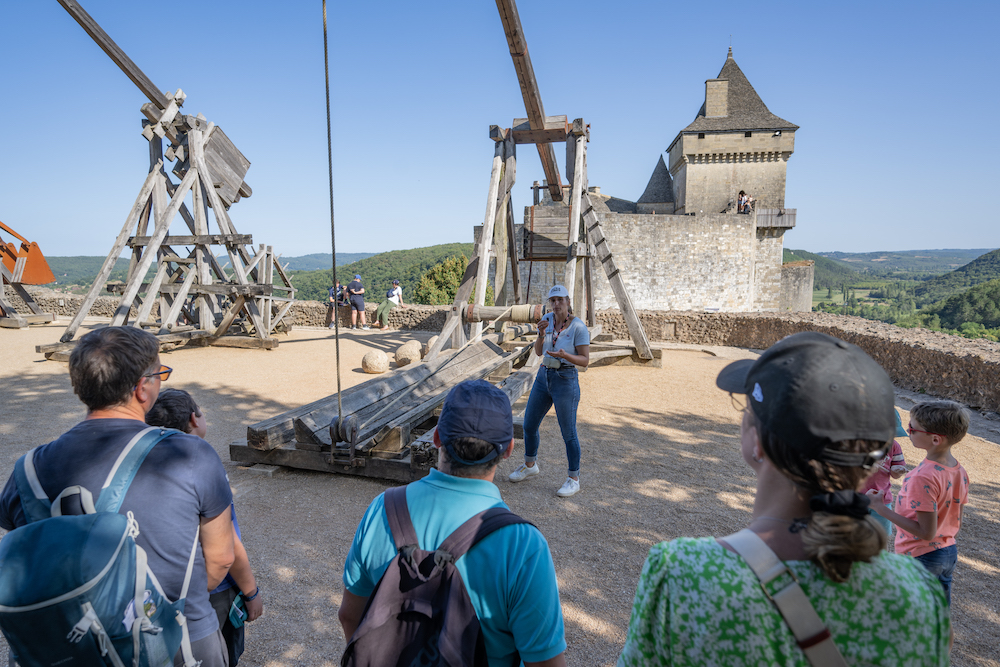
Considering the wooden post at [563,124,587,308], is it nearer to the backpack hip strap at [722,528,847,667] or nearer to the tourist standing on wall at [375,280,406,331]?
the tourist standing on wall at [375,280,406,331]

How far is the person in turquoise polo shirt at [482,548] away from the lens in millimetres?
1205

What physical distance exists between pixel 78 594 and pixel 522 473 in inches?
130

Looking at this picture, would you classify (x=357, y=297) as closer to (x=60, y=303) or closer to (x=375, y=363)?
(x=375, y=363)

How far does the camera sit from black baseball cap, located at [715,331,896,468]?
865 mm

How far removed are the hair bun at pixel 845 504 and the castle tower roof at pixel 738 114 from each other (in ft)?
117

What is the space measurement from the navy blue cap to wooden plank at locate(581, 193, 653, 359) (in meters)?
7.04

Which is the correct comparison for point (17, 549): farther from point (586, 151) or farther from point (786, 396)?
point (586, 151)

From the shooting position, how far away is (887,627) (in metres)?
0.87

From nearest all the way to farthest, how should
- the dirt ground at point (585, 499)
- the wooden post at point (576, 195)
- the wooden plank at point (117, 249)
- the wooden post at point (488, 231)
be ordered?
the dirt ground at point (585, 499)
the wooden post at point (488, 231)
the wooden post at point (576, 195)
the wooden plank at point (117, 249)

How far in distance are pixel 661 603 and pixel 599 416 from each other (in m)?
5.31

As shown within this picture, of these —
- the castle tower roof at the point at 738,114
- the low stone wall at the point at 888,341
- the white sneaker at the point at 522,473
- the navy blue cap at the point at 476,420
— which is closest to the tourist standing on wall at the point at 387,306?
the low stone wall at the point at 888,341

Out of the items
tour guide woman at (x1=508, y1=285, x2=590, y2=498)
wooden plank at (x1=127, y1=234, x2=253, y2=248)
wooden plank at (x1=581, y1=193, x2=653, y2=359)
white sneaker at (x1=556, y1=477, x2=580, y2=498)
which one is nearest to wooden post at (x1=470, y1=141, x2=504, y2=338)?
wooden plank at (x1=581, y1=193, x2=653, y2=359)

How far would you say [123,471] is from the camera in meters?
1.34

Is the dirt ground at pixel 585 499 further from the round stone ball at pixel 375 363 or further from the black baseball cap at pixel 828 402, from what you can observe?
the black baseball cap at pixel 828 402
